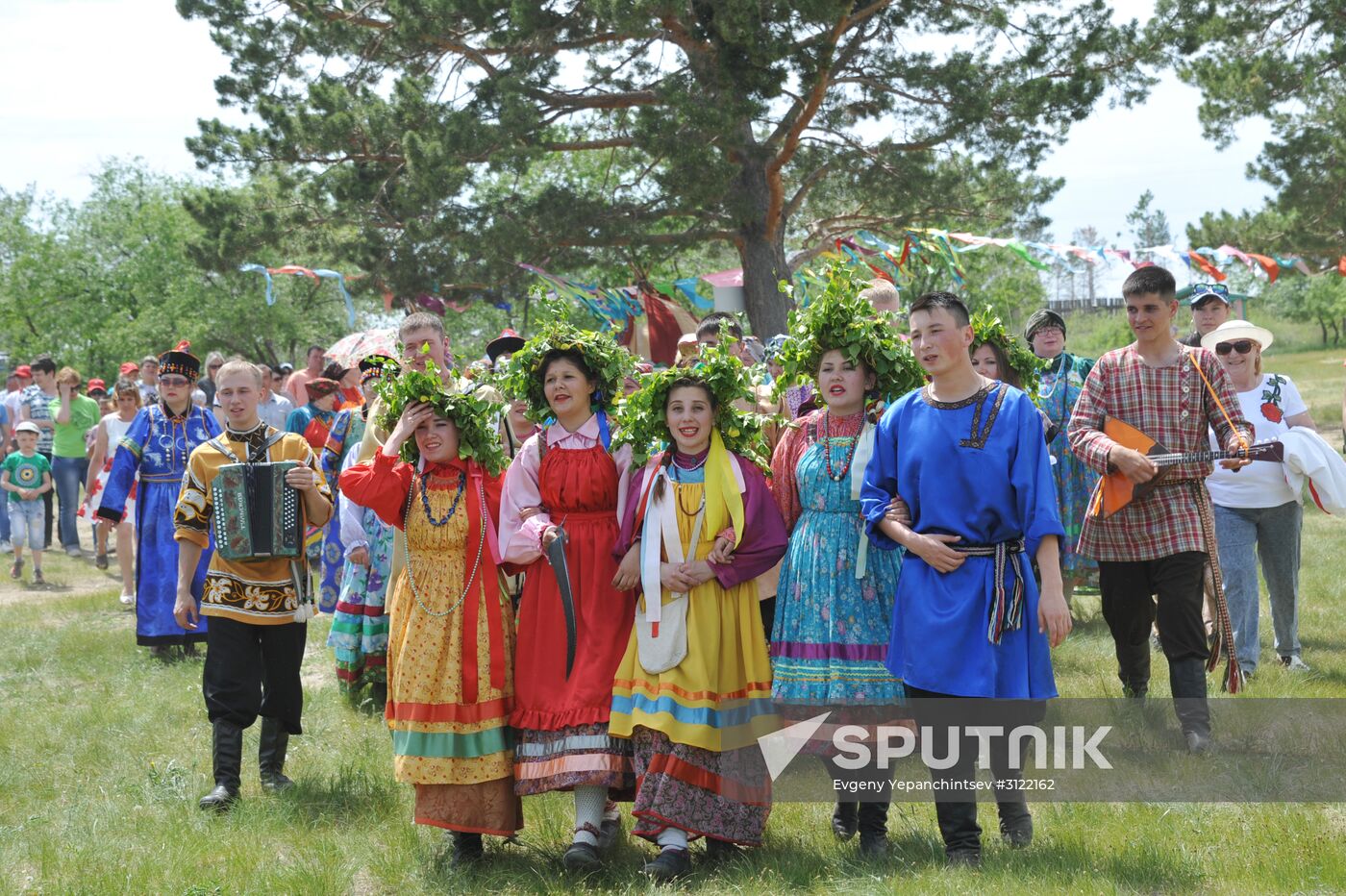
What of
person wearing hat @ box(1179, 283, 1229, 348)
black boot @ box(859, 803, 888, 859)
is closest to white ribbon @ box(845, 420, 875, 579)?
black boot @ box(859, 803, 888, 859)

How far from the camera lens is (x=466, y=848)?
4883mm

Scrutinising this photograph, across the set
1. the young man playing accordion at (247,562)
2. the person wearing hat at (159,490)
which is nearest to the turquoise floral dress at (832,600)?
the young man playing accordion at (247,562)

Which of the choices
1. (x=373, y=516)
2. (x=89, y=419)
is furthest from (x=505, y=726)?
(x=89, y=419)

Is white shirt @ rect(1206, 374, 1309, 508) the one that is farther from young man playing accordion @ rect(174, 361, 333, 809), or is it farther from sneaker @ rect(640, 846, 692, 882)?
young man playing accordion @ rect(174, 361, 333, 809)

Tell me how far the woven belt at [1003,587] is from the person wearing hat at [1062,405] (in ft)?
12.1

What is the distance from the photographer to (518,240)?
15.4m

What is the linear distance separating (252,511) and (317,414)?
394 centimetres

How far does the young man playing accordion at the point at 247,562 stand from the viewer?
5.63 meters

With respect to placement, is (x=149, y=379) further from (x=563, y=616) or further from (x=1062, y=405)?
(x=563, y=616)

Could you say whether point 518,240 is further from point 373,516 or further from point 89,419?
point 373,516

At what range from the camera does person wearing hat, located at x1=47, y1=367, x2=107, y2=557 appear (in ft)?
50.1

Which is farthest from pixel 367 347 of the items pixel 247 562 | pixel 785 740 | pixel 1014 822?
pixel 1014 822

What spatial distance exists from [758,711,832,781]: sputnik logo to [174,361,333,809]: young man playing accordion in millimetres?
2389

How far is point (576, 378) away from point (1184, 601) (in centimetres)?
298
